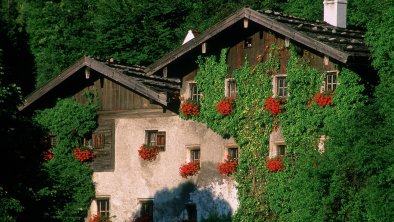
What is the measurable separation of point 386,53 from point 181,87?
8674 mm

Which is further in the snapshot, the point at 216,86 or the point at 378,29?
the point at 216,86

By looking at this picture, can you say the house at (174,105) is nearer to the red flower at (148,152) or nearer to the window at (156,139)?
the window at (156,139)

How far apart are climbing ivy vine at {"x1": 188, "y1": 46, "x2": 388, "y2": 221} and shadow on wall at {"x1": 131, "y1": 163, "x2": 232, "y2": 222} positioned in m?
0.94

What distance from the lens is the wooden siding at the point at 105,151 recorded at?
42281 mm

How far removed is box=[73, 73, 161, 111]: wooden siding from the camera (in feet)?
137

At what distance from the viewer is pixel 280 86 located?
38219mm

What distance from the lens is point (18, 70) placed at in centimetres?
6788

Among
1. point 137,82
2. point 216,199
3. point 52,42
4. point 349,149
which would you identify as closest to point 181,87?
point 137,82

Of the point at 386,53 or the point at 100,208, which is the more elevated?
the point at 386,53

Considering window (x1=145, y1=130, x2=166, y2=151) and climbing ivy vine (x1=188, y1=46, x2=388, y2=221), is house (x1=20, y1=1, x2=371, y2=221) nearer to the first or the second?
window (x1=145, y1=130, x2=166, y2=151)

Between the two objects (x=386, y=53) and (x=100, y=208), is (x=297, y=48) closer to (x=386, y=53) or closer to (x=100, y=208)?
(x=386, y=53)

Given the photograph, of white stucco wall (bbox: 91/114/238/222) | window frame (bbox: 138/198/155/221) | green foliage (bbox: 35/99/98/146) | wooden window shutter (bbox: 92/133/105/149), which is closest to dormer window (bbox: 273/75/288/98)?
white stucco wall (bbox: 91/114/238/222)

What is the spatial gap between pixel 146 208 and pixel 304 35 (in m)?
8.54

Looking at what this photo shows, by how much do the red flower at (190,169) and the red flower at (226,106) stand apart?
1974 millimetres
